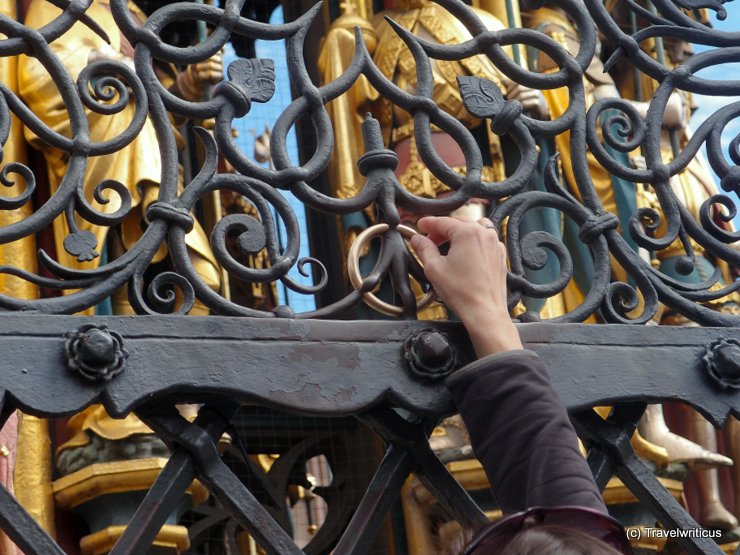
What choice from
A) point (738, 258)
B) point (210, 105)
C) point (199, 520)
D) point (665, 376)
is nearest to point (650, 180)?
point (738, 258)

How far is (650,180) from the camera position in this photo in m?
2.79

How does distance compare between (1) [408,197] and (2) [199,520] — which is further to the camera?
(2) [199,520]

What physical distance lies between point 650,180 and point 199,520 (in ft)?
7.86

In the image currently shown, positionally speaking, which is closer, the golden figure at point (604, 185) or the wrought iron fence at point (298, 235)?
the wrought iron fence at point (298, 235)

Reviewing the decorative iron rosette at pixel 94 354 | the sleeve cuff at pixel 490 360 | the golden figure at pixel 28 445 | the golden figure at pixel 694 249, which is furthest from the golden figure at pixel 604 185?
the decorative iron rosette at pixel 94 354

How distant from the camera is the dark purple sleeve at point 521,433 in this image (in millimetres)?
2143

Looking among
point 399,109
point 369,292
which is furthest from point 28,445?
point 369,292

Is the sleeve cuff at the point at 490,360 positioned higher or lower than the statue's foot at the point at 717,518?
higher

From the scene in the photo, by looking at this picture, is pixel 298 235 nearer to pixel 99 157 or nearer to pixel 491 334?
pixel 491 334

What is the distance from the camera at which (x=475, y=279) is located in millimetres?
2416

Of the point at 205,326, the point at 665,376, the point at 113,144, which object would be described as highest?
the point at 113,144

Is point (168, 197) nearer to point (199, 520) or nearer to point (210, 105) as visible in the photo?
point (210, 105)

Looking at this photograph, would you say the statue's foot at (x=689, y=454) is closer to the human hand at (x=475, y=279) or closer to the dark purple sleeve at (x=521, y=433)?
the human hand at (x=475, y=279)

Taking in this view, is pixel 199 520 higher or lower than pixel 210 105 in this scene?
lower
